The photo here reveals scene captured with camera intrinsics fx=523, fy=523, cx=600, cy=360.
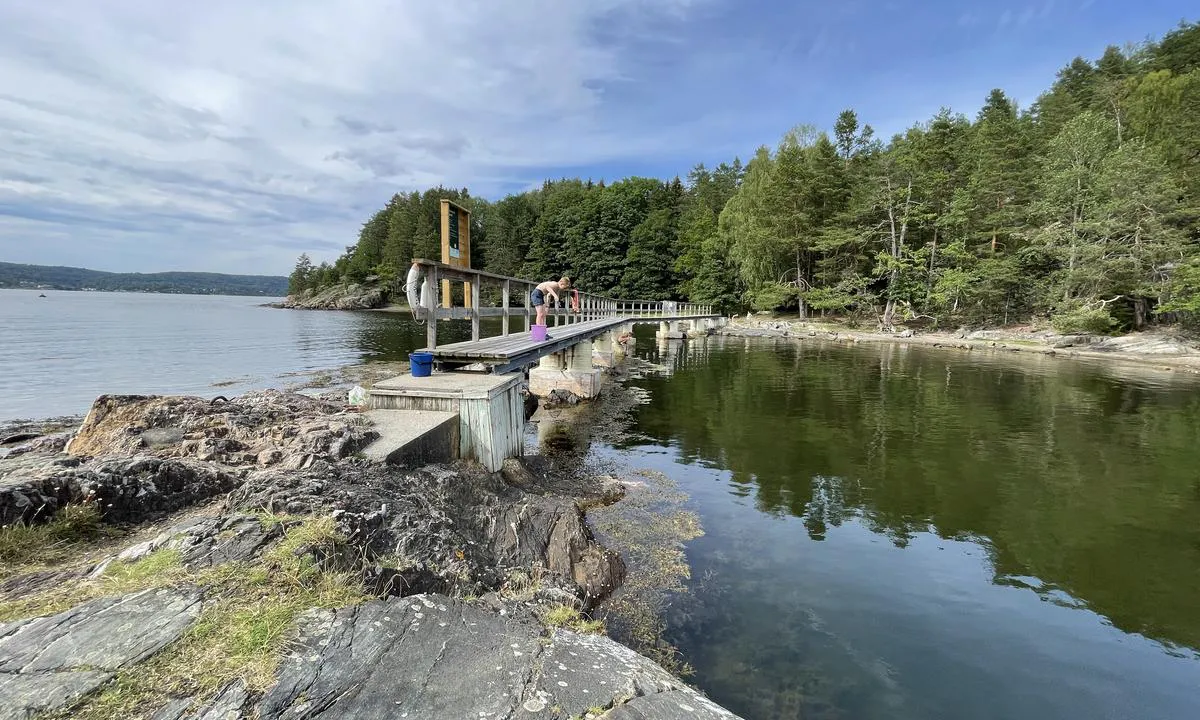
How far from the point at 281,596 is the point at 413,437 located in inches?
103

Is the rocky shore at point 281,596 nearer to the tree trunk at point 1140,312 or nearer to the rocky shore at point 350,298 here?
the tree trunk at point 1140,312

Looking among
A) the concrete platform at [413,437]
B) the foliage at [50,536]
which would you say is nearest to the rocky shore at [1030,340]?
the concrete platform at [413,437]

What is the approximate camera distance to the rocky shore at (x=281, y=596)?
2.21 metres

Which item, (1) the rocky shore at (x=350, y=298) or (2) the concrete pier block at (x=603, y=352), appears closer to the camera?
(2) the concrete pier block at (x=603, y=352)

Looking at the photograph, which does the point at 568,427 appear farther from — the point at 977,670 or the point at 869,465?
the point at 977,670

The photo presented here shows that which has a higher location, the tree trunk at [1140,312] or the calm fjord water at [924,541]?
the tree trunk at [1140,312]

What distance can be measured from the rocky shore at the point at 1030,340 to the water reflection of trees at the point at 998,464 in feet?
31.9

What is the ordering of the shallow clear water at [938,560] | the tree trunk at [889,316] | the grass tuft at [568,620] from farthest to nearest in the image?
the tree trunk at [889,316]
the shallow clear water at [938,560]
the grass tuft at [568,620]

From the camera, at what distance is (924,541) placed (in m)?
6.90

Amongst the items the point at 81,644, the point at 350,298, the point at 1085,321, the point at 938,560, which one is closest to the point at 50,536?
the point at 81,644

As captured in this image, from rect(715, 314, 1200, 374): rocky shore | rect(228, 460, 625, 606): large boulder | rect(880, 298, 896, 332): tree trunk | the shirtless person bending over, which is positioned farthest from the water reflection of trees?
rect(880, 298, 896, 332): tree trunk

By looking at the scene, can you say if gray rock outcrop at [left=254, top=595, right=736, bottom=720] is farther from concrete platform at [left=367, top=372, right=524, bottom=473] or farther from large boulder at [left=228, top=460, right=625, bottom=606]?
concrete platform at [left=367, top=372, right=524, bottom=473]

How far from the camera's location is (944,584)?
585 cm

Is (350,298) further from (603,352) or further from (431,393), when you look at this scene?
(431,393)
